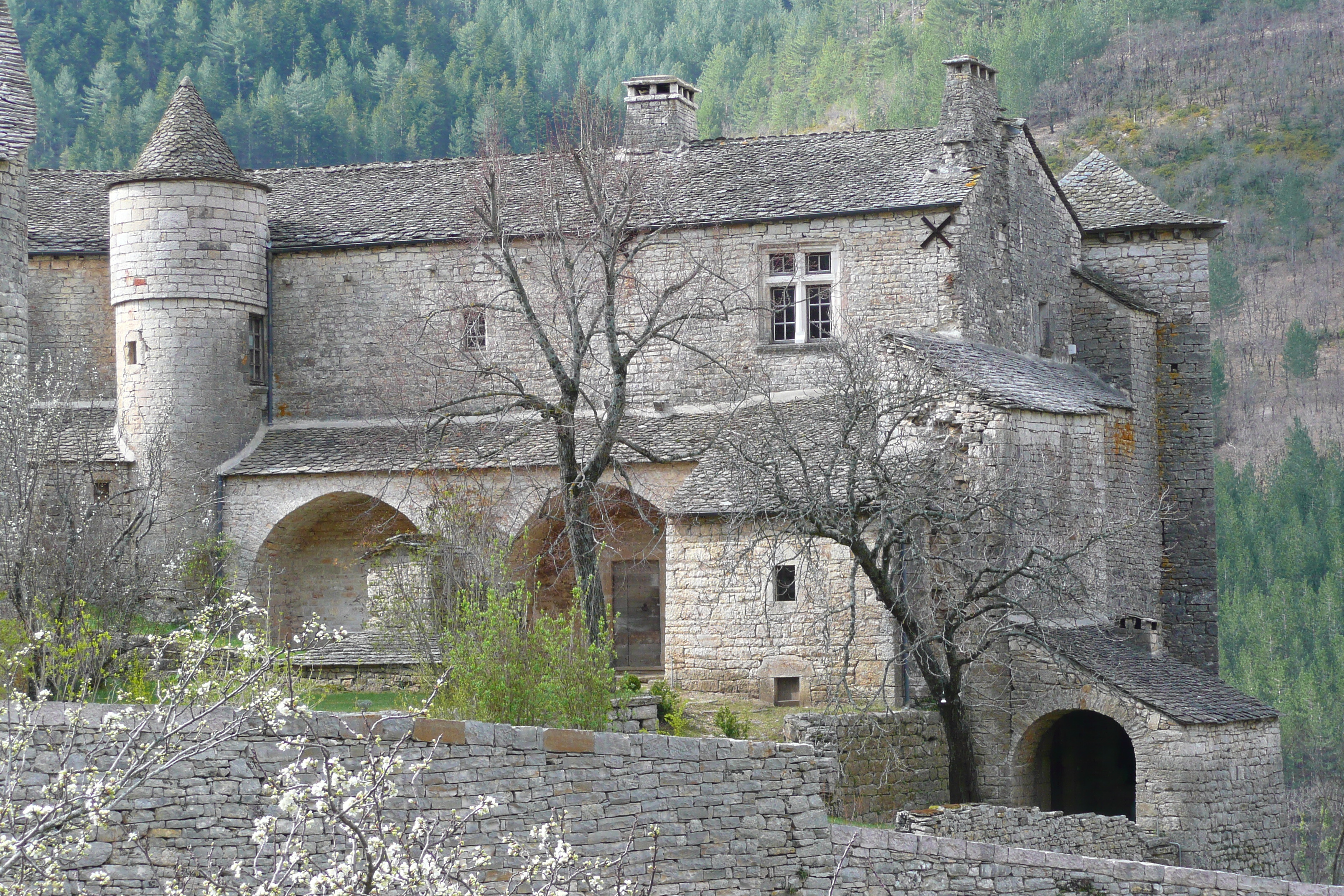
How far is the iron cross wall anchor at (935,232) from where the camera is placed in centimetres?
2609

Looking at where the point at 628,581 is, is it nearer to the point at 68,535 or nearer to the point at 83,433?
the point at 83,433

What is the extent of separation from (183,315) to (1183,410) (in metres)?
15.3

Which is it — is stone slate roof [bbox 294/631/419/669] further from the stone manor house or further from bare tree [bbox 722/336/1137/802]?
bare tree [bbox 722/336/1137/802]

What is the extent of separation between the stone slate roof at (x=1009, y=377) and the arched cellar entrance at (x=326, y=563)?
8.26 m

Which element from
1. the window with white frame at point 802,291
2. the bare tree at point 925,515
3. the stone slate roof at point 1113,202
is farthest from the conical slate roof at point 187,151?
the stone slate roof at point 1113,202

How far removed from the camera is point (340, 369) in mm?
28766

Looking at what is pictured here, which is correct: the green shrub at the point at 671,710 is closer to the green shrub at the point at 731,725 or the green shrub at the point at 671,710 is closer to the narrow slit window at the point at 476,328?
the green shrub at the point at 731,725

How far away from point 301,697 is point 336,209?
16.2 meters

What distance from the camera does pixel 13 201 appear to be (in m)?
23.0

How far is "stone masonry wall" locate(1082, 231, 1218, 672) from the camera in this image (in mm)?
28828

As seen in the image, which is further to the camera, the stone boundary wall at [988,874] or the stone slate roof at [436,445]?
the stone slate roof at [436,445]

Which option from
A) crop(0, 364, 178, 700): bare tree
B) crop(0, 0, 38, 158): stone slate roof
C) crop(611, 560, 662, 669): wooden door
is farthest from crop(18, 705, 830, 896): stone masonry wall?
crop(0, 0, 38, 158): stone slate roof

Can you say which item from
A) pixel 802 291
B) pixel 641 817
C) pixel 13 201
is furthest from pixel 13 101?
pixel 641 817

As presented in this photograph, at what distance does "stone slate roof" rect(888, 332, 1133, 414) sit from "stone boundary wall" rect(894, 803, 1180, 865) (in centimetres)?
530
